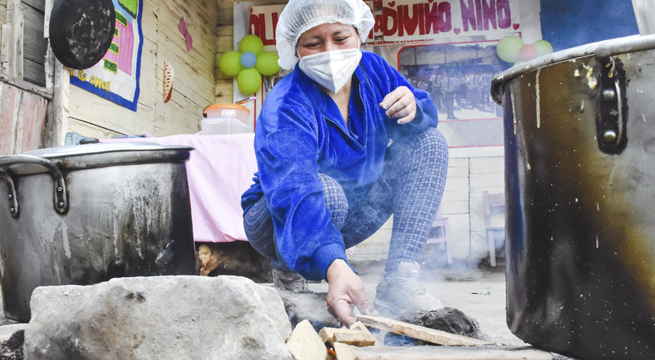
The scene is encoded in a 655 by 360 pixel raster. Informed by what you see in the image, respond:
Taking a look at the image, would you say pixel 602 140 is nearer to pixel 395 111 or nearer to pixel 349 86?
pixel 395 111

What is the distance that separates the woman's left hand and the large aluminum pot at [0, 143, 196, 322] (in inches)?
35.1

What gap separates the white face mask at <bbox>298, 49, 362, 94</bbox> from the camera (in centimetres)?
188

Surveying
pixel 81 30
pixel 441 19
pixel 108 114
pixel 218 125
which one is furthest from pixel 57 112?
pixel 441 19

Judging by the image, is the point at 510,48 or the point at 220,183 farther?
the point at 510,48

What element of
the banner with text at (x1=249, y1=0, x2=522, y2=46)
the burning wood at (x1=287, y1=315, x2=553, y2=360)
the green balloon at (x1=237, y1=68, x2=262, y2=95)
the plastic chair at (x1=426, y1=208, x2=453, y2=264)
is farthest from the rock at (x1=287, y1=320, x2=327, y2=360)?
the banner with text at (x1=249, y1=0, x2=522, y2=46)

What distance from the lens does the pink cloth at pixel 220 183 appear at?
3.18 metres

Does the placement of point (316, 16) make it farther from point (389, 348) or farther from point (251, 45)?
point (251, 45)

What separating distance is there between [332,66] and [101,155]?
884mm

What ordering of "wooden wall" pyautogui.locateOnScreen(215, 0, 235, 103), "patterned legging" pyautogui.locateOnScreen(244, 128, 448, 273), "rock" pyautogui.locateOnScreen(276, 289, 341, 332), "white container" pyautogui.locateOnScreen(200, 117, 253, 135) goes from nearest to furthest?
"rock" pyautogui.locateOnScreen(276, 289, 341, 332)
"patterned legging" pyautogui.locateOnScreen(244, 128, 448, 273)
"white container" pyautogui.locateOnScreen(200, 117, 253, 135)
"wooden wall" pyautogui.locateOnScreen(215, 0, 235, 103)

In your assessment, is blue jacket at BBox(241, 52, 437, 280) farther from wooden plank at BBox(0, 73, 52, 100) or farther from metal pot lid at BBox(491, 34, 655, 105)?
wooden plank at BBox(0, 73, 52, 100)

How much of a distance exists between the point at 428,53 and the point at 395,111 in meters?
4.15

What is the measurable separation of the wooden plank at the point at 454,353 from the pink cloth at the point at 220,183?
210 centimetres

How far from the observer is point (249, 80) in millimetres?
5707

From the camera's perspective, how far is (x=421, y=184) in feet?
6.44
